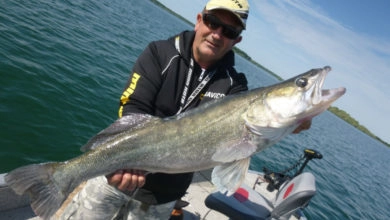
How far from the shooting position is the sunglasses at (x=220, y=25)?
3949mm

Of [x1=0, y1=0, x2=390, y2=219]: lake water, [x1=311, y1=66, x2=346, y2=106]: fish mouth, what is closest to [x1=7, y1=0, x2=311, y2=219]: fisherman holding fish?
[x1=311, y1=66, x2=346, y2=106]: fish mouth

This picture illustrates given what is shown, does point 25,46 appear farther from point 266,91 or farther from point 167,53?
point 266,91

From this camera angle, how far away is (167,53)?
414cm

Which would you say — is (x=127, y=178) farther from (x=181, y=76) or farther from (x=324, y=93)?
(x=324, y=93)

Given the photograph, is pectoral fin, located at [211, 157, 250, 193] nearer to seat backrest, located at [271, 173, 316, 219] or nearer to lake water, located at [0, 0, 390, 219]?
seat backrest, located at [271, 173, 316, 219]

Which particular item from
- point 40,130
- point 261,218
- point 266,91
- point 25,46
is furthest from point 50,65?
point 266,91

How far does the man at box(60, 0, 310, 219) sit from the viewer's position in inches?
155

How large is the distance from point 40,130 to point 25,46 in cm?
709

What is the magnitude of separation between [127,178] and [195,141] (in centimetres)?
91

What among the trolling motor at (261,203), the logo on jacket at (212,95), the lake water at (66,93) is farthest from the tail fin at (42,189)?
the lake water at (66,93)

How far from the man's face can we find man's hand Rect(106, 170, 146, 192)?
171 centimetres

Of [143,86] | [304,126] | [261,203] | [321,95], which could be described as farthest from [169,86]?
[261,203]

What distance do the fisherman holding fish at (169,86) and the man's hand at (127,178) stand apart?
0.06 metres

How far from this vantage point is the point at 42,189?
3.45m
